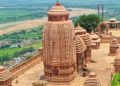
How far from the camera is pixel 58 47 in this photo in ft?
90.2

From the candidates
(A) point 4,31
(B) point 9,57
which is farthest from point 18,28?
(B) point 9,57

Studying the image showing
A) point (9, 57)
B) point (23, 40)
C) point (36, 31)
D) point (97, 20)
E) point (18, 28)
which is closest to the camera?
point (97, 20)

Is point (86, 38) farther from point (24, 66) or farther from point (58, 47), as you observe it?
point (58, 47)

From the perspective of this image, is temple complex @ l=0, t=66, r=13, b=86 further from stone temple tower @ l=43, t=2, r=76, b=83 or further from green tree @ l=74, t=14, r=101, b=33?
green tree @ l=74, t=14, r=101, b=33

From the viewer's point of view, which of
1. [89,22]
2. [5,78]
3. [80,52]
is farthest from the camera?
[89,22]

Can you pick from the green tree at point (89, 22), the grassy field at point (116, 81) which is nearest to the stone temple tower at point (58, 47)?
the grassy field at point (116, 81)

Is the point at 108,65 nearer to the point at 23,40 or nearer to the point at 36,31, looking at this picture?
the point at 23,40

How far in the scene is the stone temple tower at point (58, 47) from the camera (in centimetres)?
2753

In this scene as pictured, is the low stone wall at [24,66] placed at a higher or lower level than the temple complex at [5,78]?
lower

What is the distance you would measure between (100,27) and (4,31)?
93116 millimetres

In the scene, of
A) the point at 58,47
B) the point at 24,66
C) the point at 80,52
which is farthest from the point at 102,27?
the point at 58,47

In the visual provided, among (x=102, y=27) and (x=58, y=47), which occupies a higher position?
(x=58, y=47)

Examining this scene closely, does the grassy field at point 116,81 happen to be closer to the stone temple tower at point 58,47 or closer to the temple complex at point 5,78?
the stone temple tower at point 58,47

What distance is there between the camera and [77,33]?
3319cm
